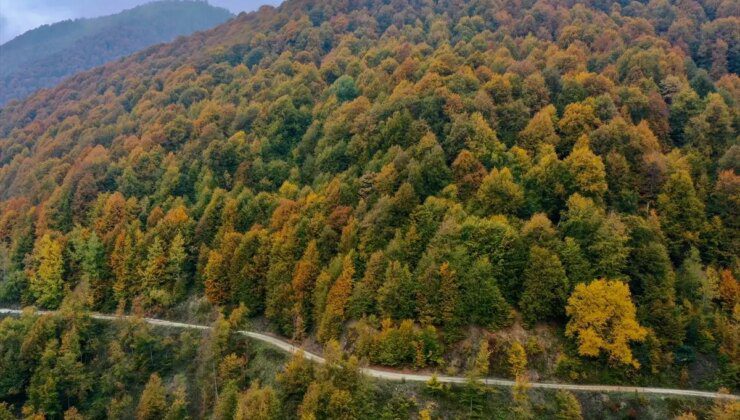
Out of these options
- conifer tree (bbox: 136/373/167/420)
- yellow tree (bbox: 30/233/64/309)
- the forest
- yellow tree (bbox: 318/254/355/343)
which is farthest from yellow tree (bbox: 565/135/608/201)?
yellow tree (bbox: 30/233/64/309)

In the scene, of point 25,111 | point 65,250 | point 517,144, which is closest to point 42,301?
point 65,250

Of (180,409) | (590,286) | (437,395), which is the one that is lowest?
(180,409)

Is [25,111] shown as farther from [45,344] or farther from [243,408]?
[243,408]

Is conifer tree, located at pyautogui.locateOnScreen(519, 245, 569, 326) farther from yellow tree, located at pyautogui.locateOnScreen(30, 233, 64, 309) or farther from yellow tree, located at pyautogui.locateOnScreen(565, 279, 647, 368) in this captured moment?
yellow tree, located at pyautogui.locateOnScreen(30, 233, 64, 309)

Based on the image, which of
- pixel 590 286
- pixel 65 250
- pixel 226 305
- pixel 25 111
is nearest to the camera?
pixel 590 286

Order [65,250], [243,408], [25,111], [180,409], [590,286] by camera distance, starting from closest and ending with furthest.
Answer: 1. [243,408]
2. [590,286]
3. [180,409]
4. [65,250]
5. [25,111]

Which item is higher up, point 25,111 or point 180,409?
point 25,111

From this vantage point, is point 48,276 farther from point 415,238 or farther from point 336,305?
point 415,238
